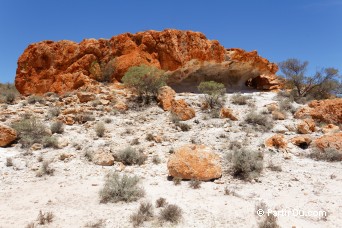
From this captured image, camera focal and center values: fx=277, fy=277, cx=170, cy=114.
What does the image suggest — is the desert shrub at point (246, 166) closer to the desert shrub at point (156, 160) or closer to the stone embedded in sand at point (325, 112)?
the desert shrub at point (156, 160)

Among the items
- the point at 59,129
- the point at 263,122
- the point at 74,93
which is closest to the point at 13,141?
the point at 59,129

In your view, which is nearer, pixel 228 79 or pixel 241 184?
pixel 241 184

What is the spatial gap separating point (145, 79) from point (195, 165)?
7883 millimetres

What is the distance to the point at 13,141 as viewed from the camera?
8688mm

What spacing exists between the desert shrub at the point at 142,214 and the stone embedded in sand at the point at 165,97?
7414 mm

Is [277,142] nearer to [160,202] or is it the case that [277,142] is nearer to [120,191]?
[160,202]

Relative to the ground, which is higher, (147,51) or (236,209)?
(147,51)

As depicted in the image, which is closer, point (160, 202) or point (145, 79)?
point (160, 202)

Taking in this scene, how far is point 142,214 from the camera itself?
4.79m

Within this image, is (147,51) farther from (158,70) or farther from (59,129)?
(59,129)

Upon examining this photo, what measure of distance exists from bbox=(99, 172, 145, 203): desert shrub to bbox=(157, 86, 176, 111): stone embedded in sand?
6.55 m

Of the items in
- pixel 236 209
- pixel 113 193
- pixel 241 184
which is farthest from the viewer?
pixel 241 184

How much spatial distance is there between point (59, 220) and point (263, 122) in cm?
806

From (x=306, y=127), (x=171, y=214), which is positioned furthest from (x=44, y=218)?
(x=306, y=127)
